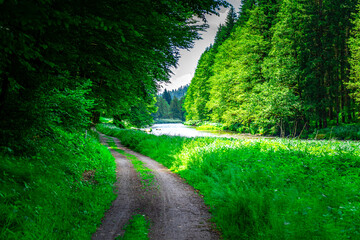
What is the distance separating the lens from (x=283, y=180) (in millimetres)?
5133

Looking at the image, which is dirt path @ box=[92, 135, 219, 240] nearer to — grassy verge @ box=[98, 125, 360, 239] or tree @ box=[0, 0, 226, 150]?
grassy verge @ box=[98, 125, 360, 239]

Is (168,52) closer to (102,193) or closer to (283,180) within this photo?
(102,193)

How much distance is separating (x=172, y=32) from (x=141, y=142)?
1163cm

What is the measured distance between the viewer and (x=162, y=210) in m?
4.89

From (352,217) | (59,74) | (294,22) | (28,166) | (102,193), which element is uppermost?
(294,22)

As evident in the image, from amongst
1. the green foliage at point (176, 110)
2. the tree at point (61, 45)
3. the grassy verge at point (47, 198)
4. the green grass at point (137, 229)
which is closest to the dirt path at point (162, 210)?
the green grass at point (137, 229)

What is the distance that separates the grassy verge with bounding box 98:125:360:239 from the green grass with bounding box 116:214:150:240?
1.61m

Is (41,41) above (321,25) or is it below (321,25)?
below

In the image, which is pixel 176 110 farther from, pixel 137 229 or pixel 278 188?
pixel 137 229

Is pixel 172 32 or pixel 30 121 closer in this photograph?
pixel 30 121

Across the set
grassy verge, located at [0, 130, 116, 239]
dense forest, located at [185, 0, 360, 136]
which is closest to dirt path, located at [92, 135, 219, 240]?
grassy verge, located at [0, 130, 116, 239]

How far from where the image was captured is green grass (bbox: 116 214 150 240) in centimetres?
354

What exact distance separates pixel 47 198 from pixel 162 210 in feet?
8.56

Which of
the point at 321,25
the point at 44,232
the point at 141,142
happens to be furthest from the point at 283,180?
the point at 321,25
